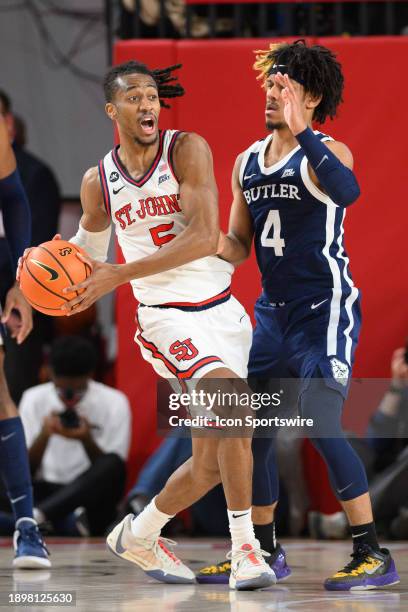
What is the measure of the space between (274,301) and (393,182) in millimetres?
2638

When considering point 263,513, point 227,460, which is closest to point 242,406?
point 227,460

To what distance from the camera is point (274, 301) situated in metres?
5.26

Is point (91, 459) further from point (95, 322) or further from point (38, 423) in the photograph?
point (95, 322)

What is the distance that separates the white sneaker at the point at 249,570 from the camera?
4887mm

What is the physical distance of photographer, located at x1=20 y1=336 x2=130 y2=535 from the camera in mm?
7621

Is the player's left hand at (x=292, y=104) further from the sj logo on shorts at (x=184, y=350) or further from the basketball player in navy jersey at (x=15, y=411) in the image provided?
the basketball player in navy jersey at (x=15, y=411)

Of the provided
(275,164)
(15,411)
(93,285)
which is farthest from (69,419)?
(93,285)

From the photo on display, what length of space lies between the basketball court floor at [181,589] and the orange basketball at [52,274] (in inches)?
43.5

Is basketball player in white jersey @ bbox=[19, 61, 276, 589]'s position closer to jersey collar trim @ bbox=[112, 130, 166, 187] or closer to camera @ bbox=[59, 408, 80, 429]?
jersey collar trim @ bbox=[112, 130, 166, 187]

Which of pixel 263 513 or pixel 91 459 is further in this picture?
pixel 91 459

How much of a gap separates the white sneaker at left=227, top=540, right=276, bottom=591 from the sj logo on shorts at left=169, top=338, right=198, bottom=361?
777 millimetres

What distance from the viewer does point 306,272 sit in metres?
5.16

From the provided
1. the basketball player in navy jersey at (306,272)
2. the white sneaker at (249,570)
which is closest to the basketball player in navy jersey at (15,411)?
the basketball player in navy jersey at (306,272)

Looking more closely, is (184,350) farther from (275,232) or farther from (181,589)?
(181,589)
